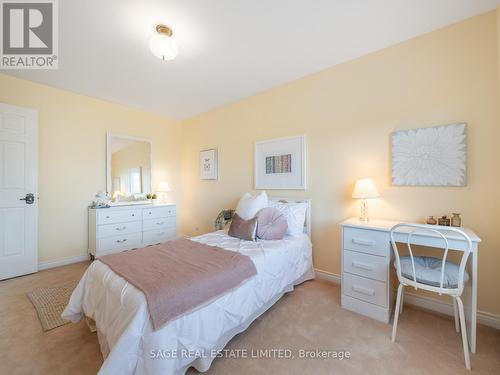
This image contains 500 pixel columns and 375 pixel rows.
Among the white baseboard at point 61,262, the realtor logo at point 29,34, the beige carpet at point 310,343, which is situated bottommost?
the beige carpet at point 310,343

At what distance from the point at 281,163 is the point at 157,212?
8.02ft

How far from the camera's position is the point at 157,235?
383 centimetres

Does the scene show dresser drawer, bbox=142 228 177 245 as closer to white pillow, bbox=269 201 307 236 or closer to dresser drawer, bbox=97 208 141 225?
dresser drawer, bbox=97 208 141 225

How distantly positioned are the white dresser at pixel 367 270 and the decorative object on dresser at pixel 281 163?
0.99m

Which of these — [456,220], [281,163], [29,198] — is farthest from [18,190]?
[456,220]

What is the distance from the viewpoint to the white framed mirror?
363 cm

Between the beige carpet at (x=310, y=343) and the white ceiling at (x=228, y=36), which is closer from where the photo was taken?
the beige carpet at (x=310, y=343)

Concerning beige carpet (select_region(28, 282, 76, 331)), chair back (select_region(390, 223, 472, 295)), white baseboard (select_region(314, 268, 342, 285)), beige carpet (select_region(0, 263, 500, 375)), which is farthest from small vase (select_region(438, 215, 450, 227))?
beige carpet (select_region(28, 282, 76, 331))

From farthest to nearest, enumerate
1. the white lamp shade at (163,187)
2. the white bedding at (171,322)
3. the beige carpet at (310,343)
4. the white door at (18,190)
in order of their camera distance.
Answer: the white lamp shade at (163,187) → the white door at (18,190) → the beige carpet at (310,343) → the white bedding at (171,322)

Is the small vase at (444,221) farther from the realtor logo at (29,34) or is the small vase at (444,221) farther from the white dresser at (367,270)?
the realtor logo at (29,34)

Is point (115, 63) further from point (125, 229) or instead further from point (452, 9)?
point (452, 9)

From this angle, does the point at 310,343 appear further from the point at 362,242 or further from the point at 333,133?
the point at 333,133

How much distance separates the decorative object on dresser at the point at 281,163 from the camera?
280cm

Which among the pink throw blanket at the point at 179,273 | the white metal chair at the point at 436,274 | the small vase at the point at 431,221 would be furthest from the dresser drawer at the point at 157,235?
the small vase at the point at 431,221
